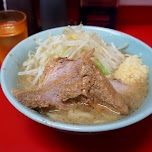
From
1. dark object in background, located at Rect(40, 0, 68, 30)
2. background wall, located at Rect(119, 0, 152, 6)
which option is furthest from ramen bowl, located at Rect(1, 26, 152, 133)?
background wall, located at Rect(119, 0, 152, 6)

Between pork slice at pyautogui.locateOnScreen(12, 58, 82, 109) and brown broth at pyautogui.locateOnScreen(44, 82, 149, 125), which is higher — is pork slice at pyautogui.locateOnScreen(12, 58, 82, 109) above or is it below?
above

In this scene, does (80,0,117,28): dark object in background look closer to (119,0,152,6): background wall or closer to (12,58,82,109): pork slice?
(119,0,152,6): background wall

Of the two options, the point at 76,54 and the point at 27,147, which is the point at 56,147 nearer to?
the point at 27,147

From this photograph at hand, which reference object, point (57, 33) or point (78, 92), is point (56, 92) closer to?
point (78, 92)

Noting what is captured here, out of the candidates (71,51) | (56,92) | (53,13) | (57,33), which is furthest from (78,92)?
(53,13)

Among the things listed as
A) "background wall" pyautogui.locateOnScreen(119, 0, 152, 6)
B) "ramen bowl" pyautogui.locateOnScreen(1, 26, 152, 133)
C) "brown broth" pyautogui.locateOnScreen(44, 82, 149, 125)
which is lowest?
"brown broth" pyautogui.locateOnScreen(44, 82, 149, 125)

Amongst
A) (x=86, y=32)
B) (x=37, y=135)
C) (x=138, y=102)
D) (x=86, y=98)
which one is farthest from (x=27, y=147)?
(x=86, y=32)

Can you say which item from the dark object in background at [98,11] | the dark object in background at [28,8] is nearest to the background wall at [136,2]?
the dark object in background at [98,11]
